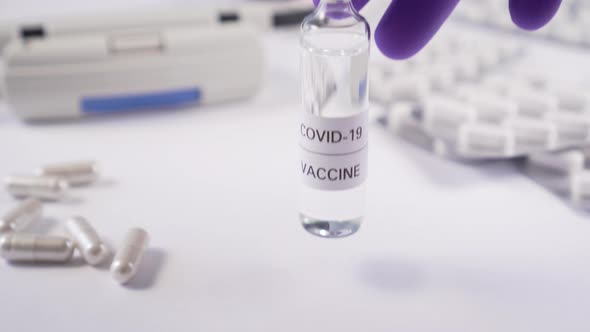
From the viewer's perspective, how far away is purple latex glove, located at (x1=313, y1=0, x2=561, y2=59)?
68 cm

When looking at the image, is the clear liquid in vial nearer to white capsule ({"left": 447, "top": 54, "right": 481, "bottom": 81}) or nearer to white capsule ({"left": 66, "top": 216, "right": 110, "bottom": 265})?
white capsule ({"left": 66, "top": 216, "right": 110, "bottom": 265})

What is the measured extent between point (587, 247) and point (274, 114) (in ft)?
1.71

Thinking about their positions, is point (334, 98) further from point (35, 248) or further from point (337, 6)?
point (35, 248)

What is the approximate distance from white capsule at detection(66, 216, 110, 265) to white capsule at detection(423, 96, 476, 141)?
1.57 ft

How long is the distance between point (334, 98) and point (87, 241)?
0.31m

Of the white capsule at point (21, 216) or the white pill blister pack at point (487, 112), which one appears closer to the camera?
the white capsule at point (21, 216)

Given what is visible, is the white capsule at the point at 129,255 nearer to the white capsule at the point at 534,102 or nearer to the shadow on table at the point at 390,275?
the shadow on table at the point at 390,275

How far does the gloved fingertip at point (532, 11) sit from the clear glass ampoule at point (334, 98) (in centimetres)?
18

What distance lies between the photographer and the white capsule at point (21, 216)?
727 millimetres

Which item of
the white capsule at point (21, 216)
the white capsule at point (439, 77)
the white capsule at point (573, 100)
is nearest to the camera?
the white capsule at point (21, 216)

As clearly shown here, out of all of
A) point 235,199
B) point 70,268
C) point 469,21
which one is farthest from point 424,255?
point 469,21

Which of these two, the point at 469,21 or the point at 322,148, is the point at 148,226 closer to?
the point at 322,148

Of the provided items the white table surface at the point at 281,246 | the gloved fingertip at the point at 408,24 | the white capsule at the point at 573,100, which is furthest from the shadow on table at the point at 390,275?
the white capsule at the point at 573,100

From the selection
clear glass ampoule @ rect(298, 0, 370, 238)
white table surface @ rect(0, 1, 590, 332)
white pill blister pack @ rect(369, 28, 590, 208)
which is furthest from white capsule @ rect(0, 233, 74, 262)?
white pill blister pack @ rect(369, 28, 590, 208)
